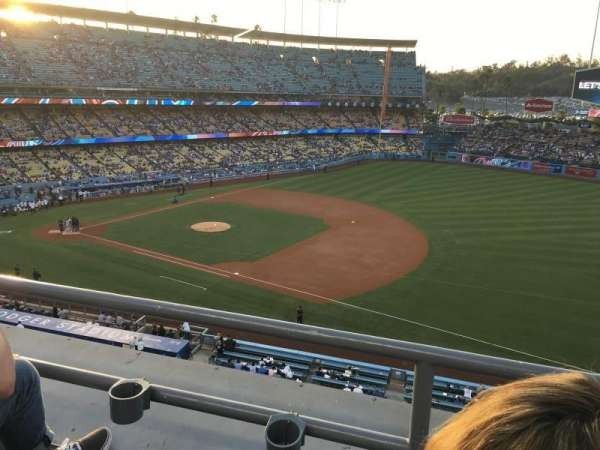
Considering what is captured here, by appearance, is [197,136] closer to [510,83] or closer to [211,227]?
[211,227]

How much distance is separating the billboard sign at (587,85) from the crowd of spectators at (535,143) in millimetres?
9510

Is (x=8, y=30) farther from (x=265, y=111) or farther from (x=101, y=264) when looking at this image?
(x=101, y=264)

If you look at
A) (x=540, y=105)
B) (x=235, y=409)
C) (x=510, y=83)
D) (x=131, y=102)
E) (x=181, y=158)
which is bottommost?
(x=181, y=158)

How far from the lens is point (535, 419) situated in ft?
3.21

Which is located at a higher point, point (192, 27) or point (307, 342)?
point (192, 27)

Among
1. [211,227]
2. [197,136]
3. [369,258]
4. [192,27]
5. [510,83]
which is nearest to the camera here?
[369,258]

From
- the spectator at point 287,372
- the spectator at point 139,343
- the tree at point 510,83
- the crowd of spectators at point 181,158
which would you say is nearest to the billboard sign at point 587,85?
the crowd of spectators at point 181,158

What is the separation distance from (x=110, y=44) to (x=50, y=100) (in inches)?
595

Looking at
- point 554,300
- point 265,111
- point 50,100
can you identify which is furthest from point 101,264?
point 265,111

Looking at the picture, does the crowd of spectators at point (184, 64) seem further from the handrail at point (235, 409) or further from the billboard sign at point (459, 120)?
the handrail at point (235, 409)

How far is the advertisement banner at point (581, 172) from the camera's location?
4762cm

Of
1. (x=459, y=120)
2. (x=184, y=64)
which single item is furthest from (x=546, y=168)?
(x=184, y=64)

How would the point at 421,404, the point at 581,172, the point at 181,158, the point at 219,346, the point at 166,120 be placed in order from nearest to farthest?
1. the point at 421,404
2. the point at 219,346
3. the point at 581,172
4. the point at 181,158
5. the point at 166,120

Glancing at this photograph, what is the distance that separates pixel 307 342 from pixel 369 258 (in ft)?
77.3
